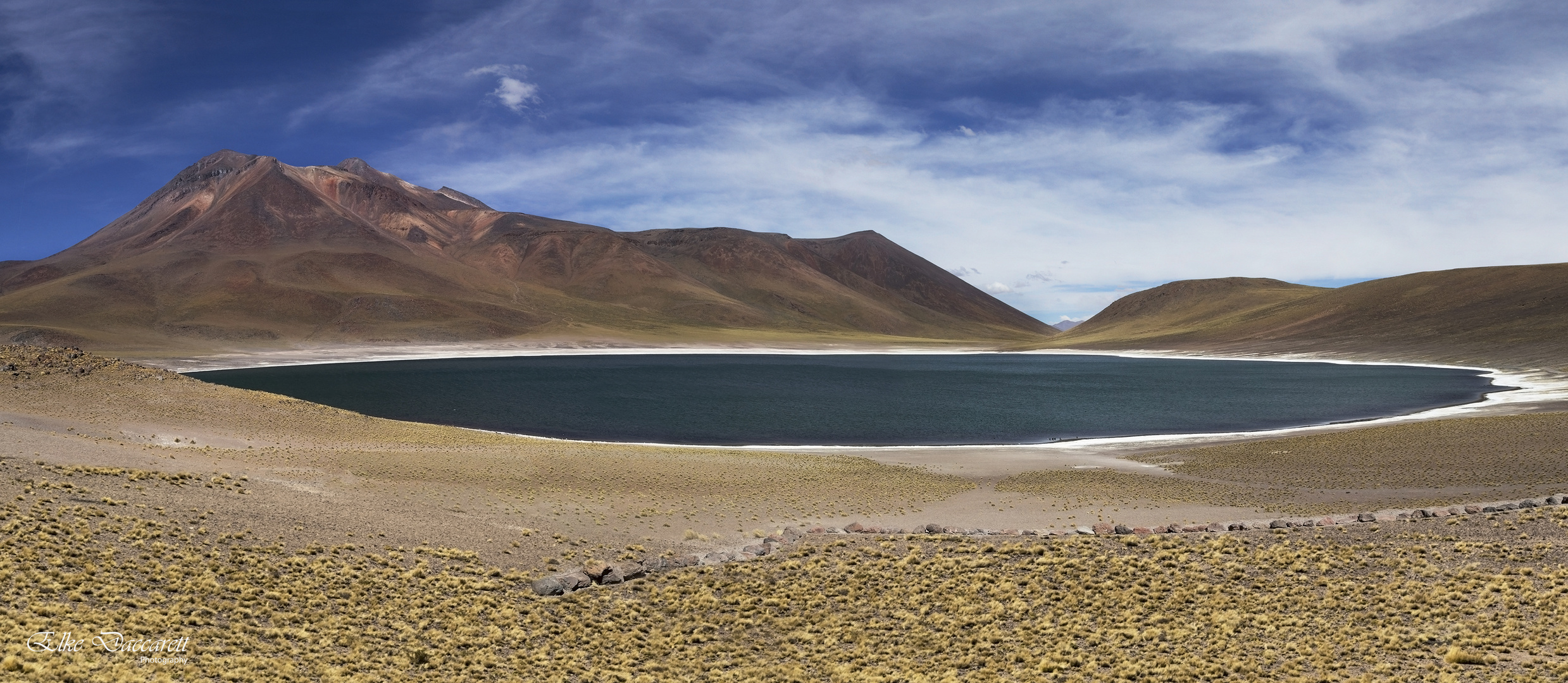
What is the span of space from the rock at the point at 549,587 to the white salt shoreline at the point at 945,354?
79.4 feet

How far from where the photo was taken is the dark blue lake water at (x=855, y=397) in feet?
163

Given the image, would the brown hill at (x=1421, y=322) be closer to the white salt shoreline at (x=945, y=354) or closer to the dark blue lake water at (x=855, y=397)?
the white salt shoreline at (x=945, y=354)

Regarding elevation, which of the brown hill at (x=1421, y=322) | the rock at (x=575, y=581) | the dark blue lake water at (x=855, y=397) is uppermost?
the brown hill at (x=1421, y=322)

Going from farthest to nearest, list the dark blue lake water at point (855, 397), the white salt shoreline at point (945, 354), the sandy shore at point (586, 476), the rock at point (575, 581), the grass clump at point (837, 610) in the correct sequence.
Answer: the dark blue lake water at point (855, 397), the white salt shoreline at point (945, 354), the sandy shore at point (586, 476), the rock at point (575, 581), the grass clump at point (837, 610)

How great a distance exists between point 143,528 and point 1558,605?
79.0ft

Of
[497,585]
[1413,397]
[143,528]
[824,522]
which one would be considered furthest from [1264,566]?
[1413,397]

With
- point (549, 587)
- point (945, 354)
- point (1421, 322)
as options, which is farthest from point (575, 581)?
point (945, 354)

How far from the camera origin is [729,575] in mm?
16391

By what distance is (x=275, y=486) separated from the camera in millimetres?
21641

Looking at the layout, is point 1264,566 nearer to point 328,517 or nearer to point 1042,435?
point 328,517

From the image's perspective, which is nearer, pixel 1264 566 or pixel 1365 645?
pixel 1365 645

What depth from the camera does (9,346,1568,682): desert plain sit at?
11750 mm

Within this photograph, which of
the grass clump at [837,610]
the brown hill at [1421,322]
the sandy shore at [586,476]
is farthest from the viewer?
the brown hill at [1421,322]

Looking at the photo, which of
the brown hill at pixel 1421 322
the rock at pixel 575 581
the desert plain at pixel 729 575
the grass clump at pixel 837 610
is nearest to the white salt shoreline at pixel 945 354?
the brown hill at pixel 1421 322
